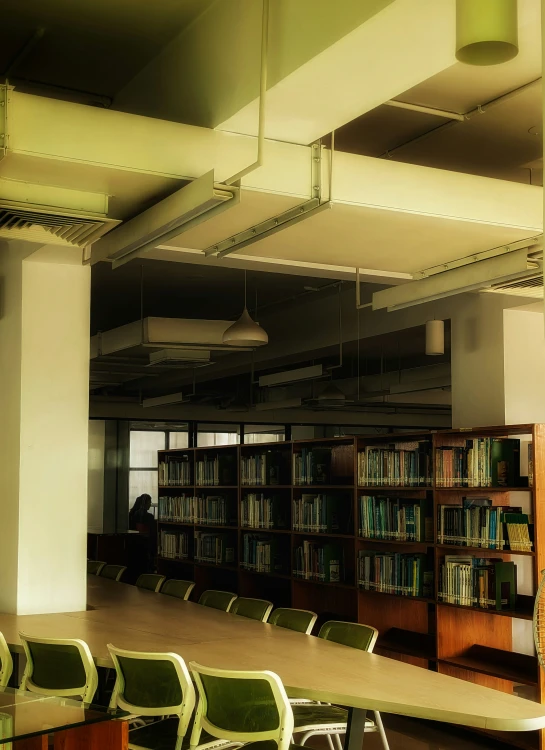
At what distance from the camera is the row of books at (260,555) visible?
8.85 m

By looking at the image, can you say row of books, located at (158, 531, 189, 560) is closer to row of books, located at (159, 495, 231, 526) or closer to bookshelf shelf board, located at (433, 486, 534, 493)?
row of books, located at (159, 495, 231, 526)

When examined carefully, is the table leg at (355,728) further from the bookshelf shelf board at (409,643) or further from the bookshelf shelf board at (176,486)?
the bookshelf shelf board at (176,486)

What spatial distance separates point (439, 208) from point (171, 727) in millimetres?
2785

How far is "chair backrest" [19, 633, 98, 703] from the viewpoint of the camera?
4152mm

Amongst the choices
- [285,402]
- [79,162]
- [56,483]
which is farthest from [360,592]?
[285,402]

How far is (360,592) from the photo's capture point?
292 inches

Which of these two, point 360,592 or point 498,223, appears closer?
point 498,223

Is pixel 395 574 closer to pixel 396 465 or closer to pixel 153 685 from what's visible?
pixel 396 465

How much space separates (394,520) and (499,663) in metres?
1.32

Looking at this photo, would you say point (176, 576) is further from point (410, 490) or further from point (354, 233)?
point (354, 233)

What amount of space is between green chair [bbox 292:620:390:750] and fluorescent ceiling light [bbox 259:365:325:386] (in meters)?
5.25

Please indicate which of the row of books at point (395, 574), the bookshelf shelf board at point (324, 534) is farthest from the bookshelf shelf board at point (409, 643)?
the bookshelf shelf board at point (324, 534)

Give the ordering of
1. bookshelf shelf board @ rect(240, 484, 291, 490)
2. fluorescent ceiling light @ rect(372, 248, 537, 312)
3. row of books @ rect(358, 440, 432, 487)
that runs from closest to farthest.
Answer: fluorescent ceiling light @ rect(372, 248, 537, 312), row of books @ rect(358, 440, 432, 487), bookshelf shelf board @ rect(240, 484, 291, 490)

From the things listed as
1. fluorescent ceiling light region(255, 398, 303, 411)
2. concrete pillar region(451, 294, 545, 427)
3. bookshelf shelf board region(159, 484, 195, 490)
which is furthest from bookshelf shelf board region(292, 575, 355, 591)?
fluorescent ceiling light region(255, 398, 303, 411)
